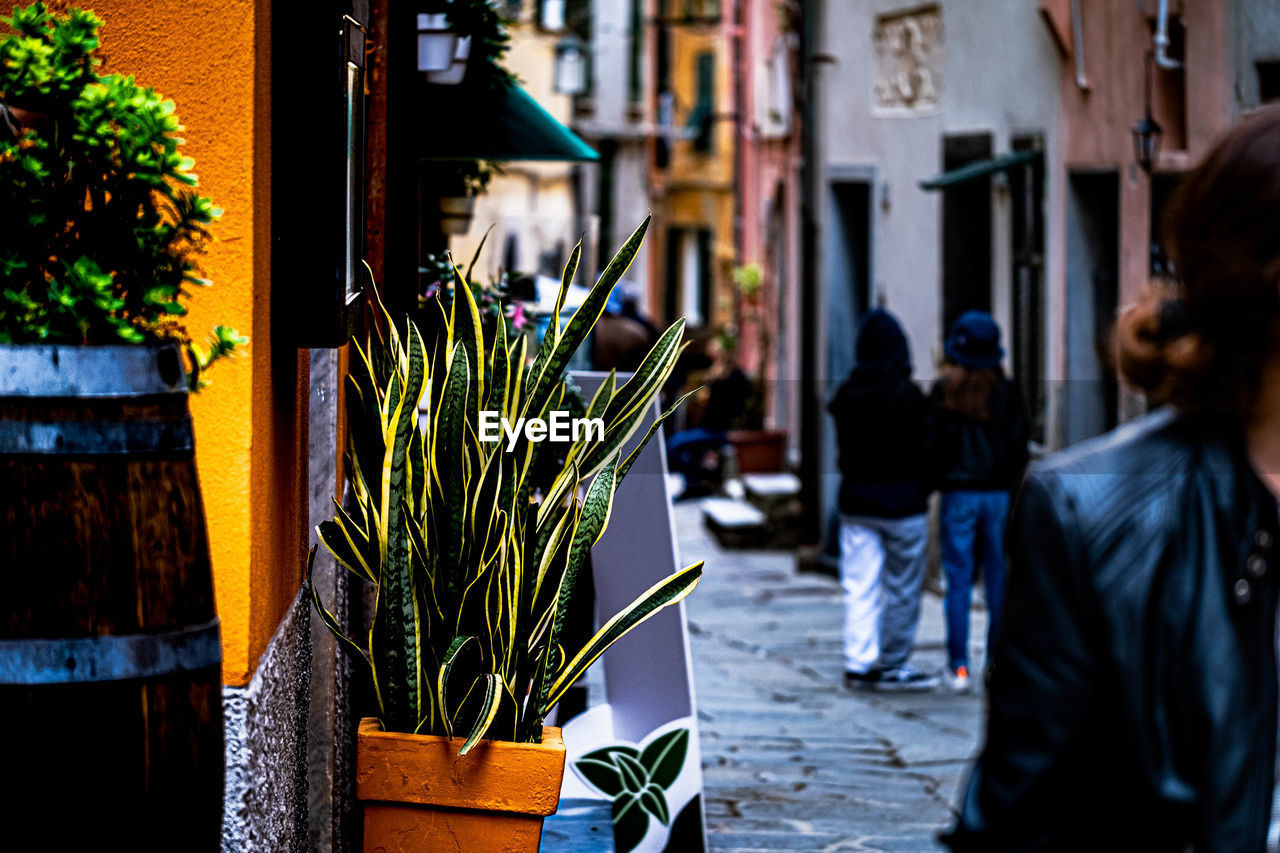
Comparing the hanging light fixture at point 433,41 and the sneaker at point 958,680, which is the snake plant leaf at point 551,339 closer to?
the hanging light fixture at point 433,41

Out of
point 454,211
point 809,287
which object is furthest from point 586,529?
point 809,287

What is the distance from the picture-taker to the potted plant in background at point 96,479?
189 cm

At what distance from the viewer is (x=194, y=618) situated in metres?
1.99

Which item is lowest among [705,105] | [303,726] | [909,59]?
[303,726]

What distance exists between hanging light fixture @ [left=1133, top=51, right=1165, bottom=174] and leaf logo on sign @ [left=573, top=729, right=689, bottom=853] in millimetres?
5050

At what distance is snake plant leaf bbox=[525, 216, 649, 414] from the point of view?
3.31m

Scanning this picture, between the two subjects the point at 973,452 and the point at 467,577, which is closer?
the point at 467,577

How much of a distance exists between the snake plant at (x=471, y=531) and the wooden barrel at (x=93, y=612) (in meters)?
1.16

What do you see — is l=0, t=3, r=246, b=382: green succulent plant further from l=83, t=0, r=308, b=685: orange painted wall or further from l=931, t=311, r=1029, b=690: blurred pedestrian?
l=931, t=311, r=1029, b=690: blurred pedestrian

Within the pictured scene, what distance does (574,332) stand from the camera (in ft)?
10.9

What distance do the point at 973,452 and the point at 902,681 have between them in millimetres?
1081

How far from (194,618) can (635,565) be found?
8.22ft

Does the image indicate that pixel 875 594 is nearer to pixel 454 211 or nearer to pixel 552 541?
pixel 454 211

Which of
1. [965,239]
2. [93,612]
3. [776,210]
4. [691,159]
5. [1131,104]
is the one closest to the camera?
[93,612]
